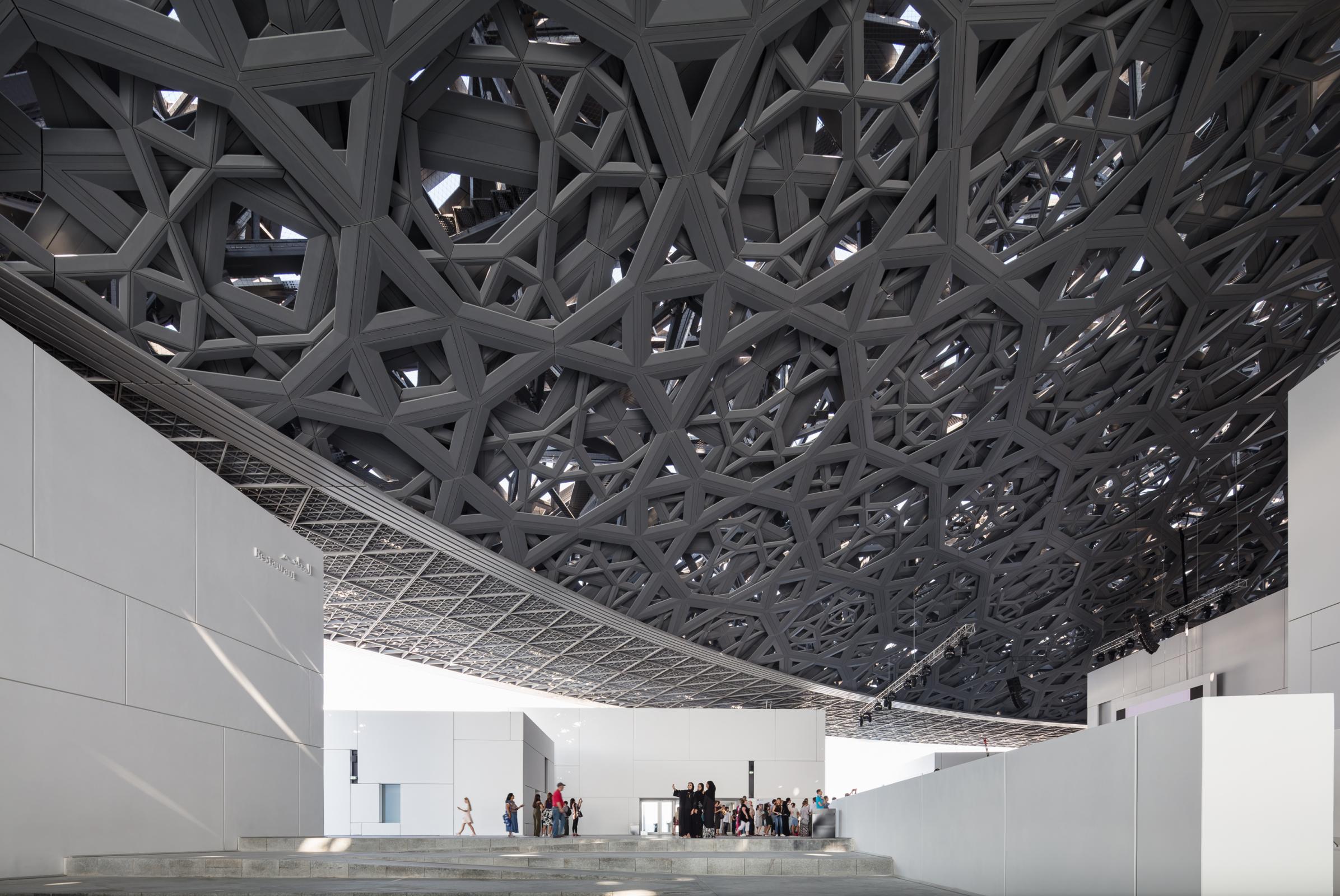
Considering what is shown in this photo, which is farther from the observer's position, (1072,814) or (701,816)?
(701,816)

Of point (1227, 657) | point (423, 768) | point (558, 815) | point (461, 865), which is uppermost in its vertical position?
point (1227, 657)

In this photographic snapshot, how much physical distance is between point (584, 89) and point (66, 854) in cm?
1044

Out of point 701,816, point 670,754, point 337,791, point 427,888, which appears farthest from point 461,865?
point 670,754

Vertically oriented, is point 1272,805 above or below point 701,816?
above

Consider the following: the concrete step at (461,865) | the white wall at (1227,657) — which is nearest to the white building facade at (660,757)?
the white wall at (1227,657)

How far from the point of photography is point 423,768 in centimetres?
2711

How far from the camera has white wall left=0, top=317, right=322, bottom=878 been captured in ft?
30.0

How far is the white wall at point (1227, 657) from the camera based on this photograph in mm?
20078

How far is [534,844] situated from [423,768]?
9747 mm

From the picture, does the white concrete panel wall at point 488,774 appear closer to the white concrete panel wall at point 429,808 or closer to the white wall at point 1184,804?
the white concrete panel wall at point 429,808

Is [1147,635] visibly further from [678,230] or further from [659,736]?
[678,230]

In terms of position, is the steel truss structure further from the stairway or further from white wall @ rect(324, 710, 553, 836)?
the stairway

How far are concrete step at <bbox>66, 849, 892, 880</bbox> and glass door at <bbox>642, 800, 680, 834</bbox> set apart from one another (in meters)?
18.6

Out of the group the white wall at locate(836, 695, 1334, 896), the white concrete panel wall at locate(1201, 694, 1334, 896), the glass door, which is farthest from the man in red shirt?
the white concrete panel wall at locate(1201, 694, 1334, 896)
